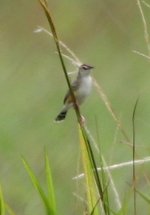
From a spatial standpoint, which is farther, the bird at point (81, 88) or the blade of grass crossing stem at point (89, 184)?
the bird at point (81, 88)

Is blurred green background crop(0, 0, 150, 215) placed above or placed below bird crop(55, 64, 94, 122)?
below

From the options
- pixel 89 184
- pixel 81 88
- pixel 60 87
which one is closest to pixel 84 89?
pixel 81 88

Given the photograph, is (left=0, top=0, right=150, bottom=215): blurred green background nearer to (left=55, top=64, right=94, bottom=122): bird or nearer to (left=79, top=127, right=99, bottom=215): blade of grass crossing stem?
(left=55, top=64, right=94, bottom=122): bird

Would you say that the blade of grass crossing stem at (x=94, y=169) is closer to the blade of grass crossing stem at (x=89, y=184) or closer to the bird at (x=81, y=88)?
the blade of grass crossing stem at (x=89, y=184)

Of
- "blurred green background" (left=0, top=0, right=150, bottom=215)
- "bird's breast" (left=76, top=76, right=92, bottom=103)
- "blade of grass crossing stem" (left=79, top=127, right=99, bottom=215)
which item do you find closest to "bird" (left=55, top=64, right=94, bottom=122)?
"bird's breast" (left=76, top=76, right=92, bottom=103)

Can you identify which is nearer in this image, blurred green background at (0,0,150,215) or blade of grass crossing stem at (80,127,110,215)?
blade of grass crossing stem at (80,127,110,215)

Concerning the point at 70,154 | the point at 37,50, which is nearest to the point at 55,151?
the point at 70,154

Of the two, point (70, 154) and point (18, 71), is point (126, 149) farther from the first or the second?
point (18, 71)

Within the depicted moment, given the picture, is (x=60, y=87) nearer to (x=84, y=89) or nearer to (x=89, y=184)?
(x=84, y=89)

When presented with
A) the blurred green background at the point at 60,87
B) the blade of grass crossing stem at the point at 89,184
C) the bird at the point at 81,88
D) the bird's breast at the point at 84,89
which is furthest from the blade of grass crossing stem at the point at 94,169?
the blurred green background at the point at 60,87
